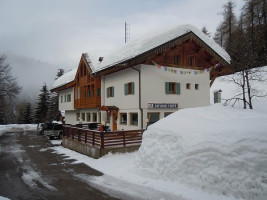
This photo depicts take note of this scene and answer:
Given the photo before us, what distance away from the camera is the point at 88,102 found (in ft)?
82.2

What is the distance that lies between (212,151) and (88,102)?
63.6 feet

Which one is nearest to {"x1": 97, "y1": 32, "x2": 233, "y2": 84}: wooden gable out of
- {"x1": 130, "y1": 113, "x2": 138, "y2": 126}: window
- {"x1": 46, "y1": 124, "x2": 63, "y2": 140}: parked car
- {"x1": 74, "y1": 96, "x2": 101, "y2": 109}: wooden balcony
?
{"x1": 74, "y1": 96, "x2": 101, "y2": 109}: wooden balcony

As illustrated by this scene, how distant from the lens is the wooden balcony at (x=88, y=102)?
23.1 meters

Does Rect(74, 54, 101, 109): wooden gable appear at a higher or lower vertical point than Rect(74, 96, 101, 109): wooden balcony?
higher

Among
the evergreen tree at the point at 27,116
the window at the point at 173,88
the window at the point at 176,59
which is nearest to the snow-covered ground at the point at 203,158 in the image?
the window at the point at 173,88

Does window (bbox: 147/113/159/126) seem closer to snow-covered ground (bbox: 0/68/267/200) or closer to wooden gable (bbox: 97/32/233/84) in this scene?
wooden gable (bbox: 97/32/233/84)

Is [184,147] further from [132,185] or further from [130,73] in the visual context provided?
[130,73]

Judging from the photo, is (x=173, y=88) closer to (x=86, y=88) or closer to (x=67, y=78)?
(x=86, y=88)

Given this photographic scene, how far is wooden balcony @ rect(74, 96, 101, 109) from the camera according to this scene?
23.1m

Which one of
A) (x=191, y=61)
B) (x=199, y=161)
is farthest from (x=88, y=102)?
(x=199, y=161)

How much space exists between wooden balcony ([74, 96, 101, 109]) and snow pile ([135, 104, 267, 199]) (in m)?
13.7

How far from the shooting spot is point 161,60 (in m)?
18.4

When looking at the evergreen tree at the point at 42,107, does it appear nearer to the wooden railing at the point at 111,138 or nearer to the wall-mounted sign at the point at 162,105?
the wall-mounted sign at the point at 162,105

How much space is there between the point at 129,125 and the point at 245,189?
12.6 metres
